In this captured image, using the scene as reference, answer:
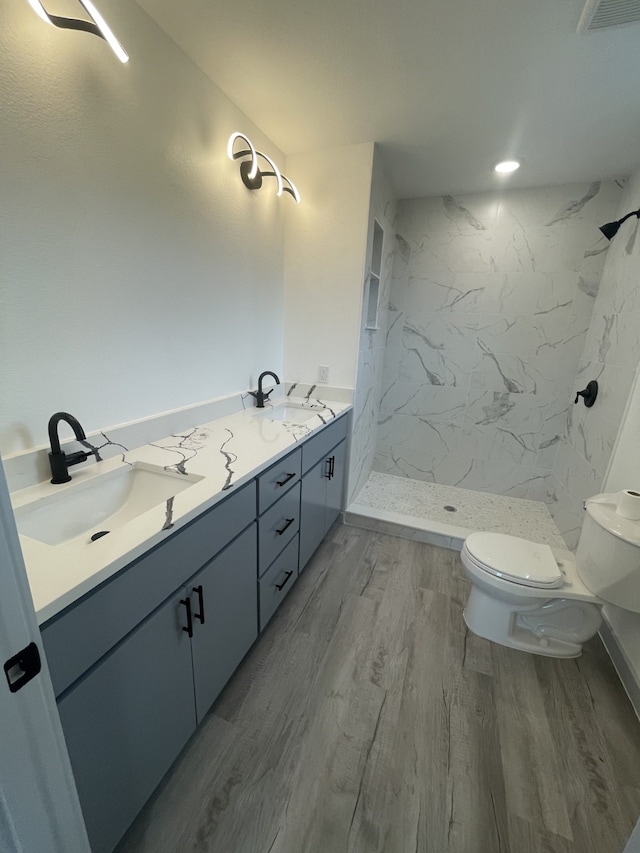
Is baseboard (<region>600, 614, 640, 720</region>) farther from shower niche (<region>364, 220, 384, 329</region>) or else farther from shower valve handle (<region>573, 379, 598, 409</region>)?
shower niche (<region>364, 220, 384, 329</region>)

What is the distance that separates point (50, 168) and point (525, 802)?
7.88 ft

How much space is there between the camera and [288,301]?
2.31 metres

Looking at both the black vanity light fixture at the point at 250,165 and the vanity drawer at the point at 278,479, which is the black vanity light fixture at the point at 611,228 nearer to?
the black vanity light fixture at the point at 250,165

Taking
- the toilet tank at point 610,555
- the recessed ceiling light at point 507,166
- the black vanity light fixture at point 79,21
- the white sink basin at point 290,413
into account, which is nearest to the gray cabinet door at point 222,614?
the white sink basin at point 290,413

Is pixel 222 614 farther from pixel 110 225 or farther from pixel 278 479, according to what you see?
pixel 110 225

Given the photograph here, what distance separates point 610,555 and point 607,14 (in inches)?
73.4

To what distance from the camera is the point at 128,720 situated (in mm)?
811

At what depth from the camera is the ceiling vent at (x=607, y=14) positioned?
1056 mm

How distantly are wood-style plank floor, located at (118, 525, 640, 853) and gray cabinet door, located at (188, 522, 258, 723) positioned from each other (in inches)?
8.0

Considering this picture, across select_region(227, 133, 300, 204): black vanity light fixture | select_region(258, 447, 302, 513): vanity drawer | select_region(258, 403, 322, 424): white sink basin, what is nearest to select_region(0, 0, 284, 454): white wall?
select_region(227, 133, 300, 204): black vanity light fixture

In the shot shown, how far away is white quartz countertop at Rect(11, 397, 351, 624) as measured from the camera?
2.18ft

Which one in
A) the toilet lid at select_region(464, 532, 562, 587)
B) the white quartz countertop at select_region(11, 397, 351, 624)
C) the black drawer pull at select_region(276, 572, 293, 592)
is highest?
the white quartz countertop at select_region(11, 397, 351, 624)

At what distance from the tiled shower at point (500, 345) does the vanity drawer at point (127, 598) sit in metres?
1.58

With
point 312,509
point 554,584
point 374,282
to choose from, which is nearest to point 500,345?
point 374,282
